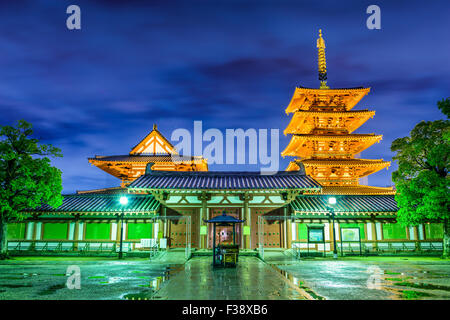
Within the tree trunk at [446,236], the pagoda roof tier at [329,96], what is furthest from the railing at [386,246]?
the pagoda roof tier at [329,96]

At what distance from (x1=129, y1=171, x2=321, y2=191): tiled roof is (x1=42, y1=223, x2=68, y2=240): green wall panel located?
6.88 metres

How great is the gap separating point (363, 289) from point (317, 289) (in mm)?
1596

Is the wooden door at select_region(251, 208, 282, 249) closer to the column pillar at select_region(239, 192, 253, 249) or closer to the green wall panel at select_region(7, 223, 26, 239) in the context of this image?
the column pillar at select_region(239, 192, 253, 249)

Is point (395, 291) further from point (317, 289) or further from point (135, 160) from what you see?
point (135, 160)

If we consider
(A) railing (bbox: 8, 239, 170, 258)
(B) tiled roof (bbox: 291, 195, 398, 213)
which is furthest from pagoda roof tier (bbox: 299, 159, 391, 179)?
(A) railing (bbox: 8, 239, 170, 258)

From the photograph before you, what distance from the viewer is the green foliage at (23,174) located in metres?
19.1

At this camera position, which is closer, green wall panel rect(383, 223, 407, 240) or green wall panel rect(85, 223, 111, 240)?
green wall panel rect(85, 223, 111, 240)

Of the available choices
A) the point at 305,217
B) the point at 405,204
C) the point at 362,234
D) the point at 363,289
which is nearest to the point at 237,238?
the point at 305,217

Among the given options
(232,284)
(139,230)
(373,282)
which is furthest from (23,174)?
(373,282)

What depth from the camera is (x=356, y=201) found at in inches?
957

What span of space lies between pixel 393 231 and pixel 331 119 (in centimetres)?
1373

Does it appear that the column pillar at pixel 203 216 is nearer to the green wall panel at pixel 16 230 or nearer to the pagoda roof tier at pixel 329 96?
the green wall panel at pixel 16 230

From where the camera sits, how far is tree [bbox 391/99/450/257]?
1903 cm

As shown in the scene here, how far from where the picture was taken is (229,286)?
404 inches
